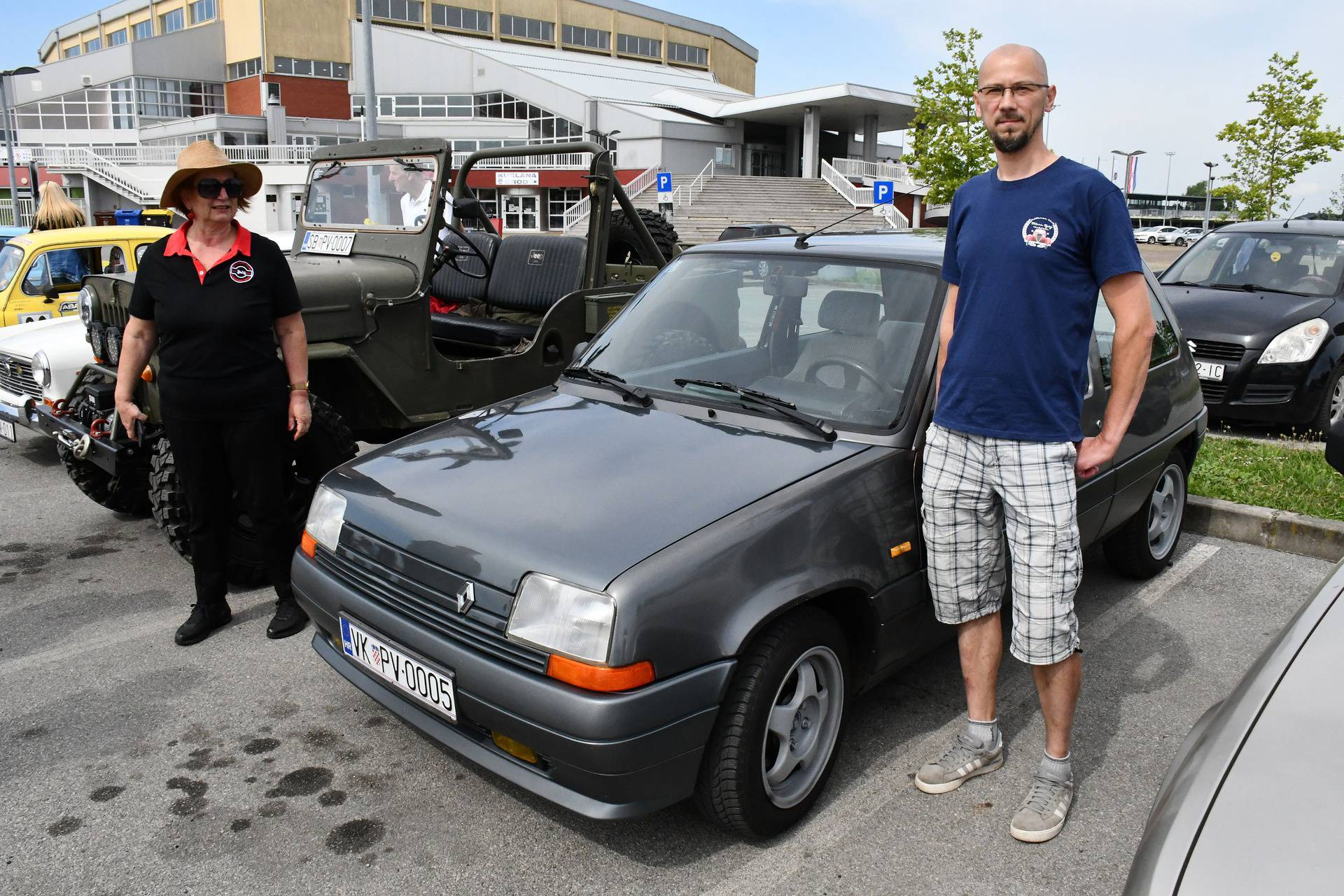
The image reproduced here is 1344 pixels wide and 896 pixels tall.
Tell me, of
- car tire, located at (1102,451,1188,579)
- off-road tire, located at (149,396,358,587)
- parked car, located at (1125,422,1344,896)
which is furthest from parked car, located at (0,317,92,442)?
parked car, located at (1125,422,1344,896)

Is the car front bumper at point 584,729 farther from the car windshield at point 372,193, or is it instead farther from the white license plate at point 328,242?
the white license plate at point 328,242

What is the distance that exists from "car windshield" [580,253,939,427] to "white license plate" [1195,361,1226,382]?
512 centimetres

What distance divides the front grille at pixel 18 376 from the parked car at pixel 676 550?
4.30m

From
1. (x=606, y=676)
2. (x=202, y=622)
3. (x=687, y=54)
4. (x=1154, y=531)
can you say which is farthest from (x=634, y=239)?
(x=687, y=54)

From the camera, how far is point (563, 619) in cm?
244

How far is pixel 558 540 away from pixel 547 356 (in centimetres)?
386

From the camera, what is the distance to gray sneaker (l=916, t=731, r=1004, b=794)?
3.06 m

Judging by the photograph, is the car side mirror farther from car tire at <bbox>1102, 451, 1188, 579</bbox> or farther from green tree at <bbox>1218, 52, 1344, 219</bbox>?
green tree at <bbox>1218, 52, 1344, 219</bbox>

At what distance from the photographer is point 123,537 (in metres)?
5.57

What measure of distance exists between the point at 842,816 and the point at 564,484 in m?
1.27

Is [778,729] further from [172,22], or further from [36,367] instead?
[172,22]

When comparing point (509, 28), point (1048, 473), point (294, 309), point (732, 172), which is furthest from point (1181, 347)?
point (509, 28)

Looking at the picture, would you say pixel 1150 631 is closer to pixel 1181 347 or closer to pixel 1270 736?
pixel 1181 347

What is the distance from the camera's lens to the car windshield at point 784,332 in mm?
3318
